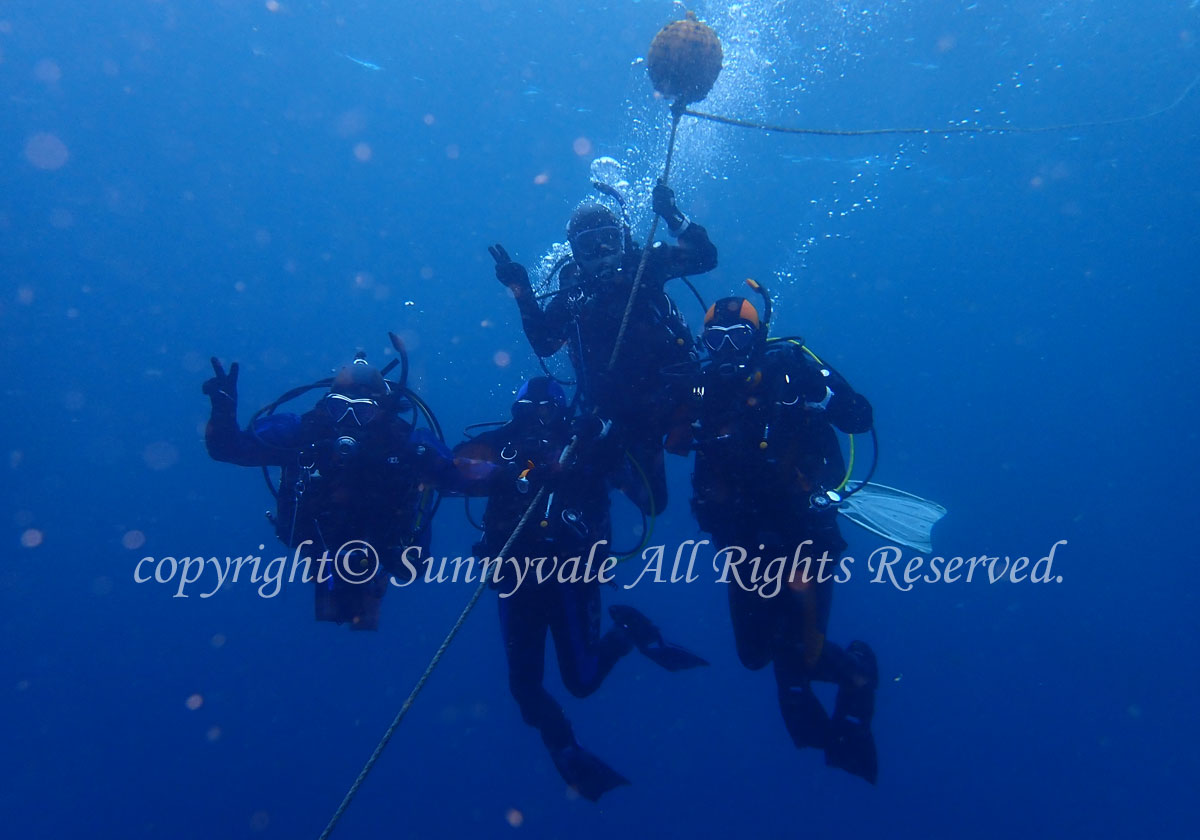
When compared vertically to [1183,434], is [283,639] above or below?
below

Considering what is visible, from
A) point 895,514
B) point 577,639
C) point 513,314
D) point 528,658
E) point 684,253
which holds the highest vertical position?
point 513,314

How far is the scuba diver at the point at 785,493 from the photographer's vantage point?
5148mm

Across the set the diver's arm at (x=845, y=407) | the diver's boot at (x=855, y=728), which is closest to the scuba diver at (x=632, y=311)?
the diver's arm at (x=845, y=407)

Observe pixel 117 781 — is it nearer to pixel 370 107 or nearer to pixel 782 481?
pixel 782 481

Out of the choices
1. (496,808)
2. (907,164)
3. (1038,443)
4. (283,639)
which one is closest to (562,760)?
(496,808)

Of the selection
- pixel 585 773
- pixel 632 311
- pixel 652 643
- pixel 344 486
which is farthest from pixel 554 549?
pixel 632 311

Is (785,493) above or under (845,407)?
under

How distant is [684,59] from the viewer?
5.07 m

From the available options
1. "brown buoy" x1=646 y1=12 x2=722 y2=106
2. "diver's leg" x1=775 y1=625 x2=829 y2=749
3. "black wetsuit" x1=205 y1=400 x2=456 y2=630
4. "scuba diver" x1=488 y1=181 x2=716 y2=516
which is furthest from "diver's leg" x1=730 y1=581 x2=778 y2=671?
"brown buoy" x1=646 y1=12 x2=722 y2=106

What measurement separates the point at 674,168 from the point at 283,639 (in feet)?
84.6

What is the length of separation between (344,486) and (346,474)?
0.10 m

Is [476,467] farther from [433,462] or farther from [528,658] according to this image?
[528,658]

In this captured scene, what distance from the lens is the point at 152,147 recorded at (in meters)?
35.8

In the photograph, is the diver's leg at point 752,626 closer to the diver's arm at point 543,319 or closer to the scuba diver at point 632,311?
the scuba diver at point 632,311
